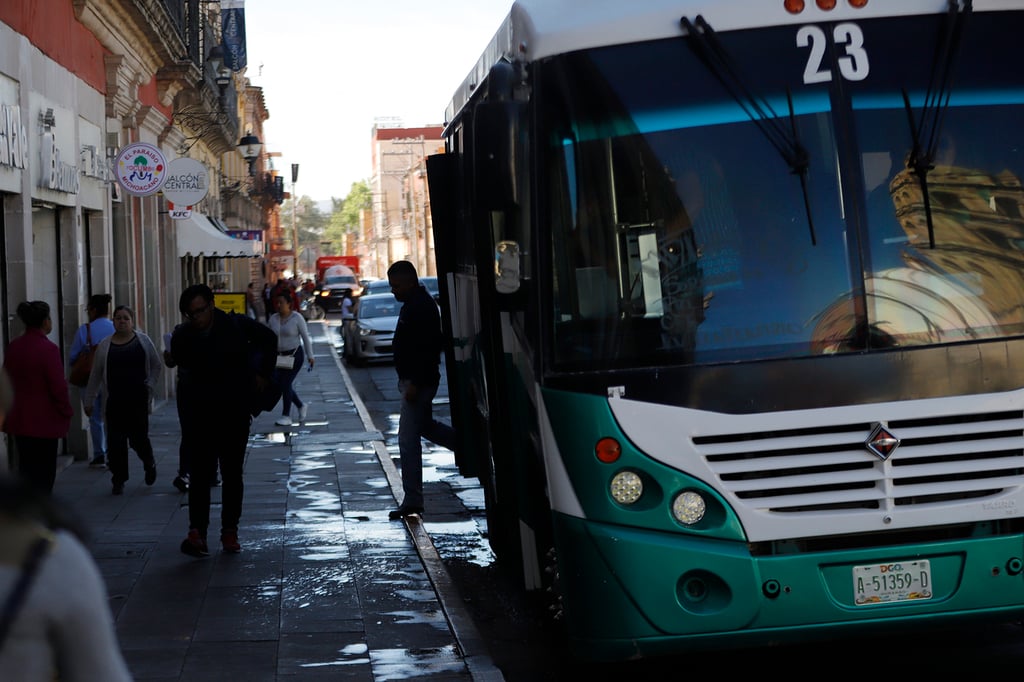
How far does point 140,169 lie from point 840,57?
1389 cm

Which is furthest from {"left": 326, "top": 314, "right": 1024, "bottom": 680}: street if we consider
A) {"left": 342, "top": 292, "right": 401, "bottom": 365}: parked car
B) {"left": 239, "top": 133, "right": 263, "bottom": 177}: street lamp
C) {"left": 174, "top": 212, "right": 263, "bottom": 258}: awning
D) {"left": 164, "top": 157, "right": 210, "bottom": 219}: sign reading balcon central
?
{"left": 239, "top": 133, "right": 263, "bottom": 177}: street lamp

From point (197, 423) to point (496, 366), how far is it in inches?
117

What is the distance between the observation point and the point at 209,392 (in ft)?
32.4

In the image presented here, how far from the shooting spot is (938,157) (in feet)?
19.7

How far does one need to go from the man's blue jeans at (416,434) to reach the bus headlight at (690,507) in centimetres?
553

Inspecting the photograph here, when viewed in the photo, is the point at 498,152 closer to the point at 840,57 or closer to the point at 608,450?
the point at 608,450

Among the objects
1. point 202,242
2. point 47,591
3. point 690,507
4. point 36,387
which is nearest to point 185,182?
point 202,242

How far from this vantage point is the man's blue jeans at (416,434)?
11305 mm

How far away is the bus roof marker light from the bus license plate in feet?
3.32

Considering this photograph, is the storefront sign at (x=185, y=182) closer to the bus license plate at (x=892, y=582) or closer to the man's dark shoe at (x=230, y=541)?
the man's dark shoe at (x=230, y=541)

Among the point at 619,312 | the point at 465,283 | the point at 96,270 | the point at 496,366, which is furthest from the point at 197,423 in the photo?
the point at 96,270

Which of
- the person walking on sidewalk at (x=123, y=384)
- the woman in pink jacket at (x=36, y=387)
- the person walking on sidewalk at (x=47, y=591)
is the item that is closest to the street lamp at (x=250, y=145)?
the person walking on sidewalk at (x=123, y=384)

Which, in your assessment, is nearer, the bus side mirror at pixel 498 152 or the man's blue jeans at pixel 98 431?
the bus side mirror at pixel 498 152

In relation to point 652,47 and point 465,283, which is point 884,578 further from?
point 465,283
